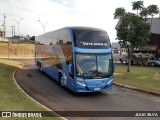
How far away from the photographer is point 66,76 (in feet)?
53.1

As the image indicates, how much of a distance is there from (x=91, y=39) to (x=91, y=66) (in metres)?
1.73

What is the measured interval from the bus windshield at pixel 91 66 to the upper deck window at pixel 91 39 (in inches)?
25.2

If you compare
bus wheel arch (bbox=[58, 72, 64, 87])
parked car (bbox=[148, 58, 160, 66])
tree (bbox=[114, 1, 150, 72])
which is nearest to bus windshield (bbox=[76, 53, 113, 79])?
bus wheel arch (bbox=[58, 72, 64, 87])

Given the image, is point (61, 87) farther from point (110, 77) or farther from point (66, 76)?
point (110, 77)

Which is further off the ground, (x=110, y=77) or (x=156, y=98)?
(x=110, y=77)

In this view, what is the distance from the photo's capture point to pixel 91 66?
587 inches

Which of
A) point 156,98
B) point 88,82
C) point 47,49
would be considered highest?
point 47,49

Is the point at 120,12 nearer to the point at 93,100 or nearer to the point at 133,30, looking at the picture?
the point at 133,30

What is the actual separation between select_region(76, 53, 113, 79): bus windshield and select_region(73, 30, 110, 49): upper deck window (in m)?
0.64

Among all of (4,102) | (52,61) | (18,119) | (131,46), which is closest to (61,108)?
(4,102)

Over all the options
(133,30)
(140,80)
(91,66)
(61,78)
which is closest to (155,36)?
(133,30)

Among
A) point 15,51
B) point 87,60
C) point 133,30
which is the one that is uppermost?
point 133,30

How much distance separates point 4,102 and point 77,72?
468 cm

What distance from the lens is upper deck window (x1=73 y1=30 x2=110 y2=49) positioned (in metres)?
15.2
